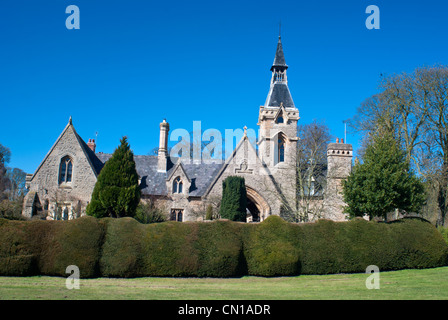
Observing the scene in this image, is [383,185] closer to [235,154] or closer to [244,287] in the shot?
[244,287]

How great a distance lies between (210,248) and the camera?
1873 centimetres

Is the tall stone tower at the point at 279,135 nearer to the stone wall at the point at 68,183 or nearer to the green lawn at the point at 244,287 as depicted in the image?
the stone wall at the point at 68,183

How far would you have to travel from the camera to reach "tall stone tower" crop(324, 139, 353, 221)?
2950cm

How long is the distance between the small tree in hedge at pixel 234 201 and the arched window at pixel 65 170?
12408 millimetres

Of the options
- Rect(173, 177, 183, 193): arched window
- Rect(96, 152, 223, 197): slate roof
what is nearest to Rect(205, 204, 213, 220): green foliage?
Rect(96, 152, 223, 197): slate roof

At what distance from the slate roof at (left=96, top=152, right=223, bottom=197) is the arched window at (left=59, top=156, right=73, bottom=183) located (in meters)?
3.92

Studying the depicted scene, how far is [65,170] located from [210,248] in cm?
1836

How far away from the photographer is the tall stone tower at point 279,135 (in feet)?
114

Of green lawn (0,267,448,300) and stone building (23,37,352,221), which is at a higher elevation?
stone building (23,37,352,221)

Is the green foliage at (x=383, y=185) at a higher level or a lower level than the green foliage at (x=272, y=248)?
higher

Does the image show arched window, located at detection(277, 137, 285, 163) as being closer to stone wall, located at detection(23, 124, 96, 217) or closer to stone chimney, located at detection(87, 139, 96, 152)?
stone wall, located at detection(23, 124, 96, 217)

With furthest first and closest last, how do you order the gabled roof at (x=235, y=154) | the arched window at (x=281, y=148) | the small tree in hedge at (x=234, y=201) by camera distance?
the arched window at (x=281, y=148) < the gabled roof at (x=235, y=154) < the small tree in hedge at (x=234, y=201)

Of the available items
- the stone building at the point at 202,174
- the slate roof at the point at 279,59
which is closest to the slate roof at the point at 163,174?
the stone building at the point at 202,174
